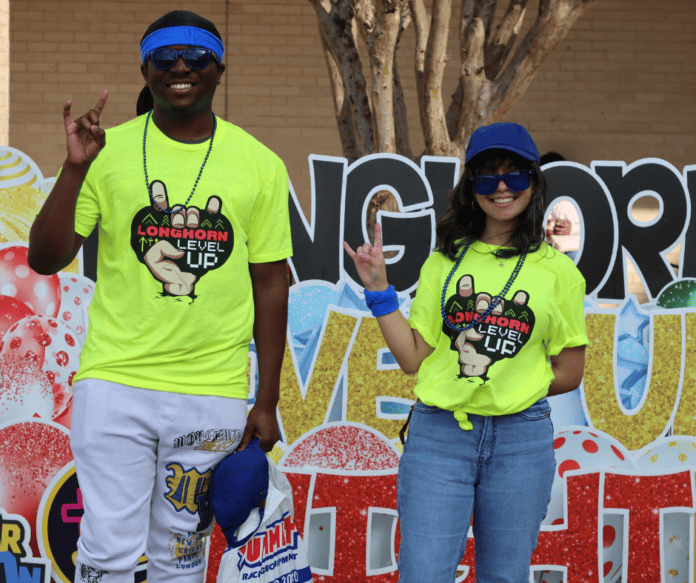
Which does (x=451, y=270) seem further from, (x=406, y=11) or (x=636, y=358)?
(x=406, y=11)

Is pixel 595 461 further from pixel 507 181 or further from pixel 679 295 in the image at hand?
pixel 507 181

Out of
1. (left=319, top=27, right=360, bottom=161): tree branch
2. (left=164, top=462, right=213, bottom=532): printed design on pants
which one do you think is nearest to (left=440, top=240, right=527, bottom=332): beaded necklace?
(left=164, top=462, right=213, bottom=532): printed design on pants

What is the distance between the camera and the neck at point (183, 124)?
6.55 feet

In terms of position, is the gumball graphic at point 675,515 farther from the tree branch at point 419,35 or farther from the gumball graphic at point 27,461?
the gumball graphic at point 27,461

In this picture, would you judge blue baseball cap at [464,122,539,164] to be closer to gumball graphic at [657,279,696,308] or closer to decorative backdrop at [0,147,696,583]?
decorative backdrop at [0,147,696,583]

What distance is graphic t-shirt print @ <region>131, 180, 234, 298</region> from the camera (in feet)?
6.28

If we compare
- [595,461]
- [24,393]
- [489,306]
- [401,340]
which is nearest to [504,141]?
[489,306]

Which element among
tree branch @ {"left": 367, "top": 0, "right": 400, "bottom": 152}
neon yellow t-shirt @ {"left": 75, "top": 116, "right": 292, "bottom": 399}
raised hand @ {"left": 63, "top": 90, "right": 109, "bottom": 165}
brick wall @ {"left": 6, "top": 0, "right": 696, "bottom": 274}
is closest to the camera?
raised hand @ {"left": 63, "top": 90, "right": 109, "bottom": 165}

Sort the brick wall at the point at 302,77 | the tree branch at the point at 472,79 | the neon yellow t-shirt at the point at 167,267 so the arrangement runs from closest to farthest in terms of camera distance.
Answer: the neon yellow t-shirt at the point at 167,267
the tree branch at the point at 472,79
the brick wall at the point at 302,77

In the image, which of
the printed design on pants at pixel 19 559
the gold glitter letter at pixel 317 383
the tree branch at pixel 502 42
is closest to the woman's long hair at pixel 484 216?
the gold glitter letter at pixel 317 383

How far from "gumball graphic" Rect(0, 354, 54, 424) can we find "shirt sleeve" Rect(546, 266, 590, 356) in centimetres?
225

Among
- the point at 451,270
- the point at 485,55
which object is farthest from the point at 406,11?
the point at 451,270

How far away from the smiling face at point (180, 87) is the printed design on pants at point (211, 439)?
865 mm

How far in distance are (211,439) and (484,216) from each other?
104cm
